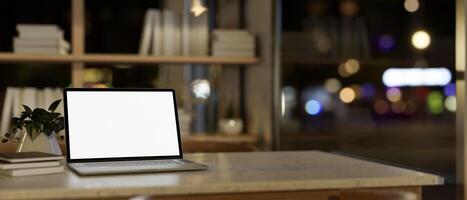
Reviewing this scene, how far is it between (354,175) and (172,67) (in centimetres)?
304

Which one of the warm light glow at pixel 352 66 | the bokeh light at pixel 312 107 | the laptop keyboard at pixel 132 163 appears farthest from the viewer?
the bokeh light at pixel 312 107

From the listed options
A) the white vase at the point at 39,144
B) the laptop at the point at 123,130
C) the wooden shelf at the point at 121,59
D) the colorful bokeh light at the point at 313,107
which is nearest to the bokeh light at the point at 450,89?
the laptop at the point at 123,130

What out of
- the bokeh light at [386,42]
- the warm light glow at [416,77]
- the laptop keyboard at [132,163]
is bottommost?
the laptop keyboard at [132,163]

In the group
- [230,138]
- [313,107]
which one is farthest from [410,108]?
[230,138]

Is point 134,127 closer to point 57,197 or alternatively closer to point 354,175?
point 57,197

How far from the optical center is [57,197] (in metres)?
2.00

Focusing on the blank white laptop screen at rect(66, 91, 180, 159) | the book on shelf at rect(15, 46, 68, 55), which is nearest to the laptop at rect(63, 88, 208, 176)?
the blank white laptop screen at rect(66, 91, 180, 159)

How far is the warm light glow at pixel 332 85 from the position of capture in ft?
14.9

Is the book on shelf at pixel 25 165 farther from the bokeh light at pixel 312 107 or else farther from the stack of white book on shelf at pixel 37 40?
the bokeh light at pixel 312 107

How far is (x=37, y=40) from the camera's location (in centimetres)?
452

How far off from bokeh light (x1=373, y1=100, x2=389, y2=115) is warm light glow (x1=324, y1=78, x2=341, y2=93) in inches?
17.7

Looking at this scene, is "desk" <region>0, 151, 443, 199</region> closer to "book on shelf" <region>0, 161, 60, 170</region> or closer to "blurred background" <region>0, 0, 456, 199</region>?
"book on shelf" <region>0, 161, 60, 170</region>

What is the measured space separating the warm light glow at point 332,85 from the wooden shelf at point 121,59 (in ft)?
1.73

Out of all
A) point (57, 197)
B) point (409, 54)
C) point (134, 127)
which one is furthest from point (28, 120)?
point (409, 54)
